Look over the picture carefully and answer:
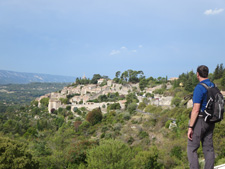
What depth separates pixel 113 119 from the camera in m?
27.0

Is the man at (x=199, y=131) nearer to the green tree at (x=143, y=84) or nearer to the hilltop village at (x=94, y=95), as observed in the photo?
the hilltop village at (x=94, y=95)

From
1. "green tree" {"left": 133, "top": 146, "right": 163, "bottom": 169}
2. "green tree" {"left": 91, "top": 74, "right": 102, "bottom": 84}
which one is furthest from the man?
Result: "green tree" {"left": 91, "top": 74, "right": 102, "bottom": 84}

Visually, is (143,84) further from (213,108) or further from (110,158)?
(213,108)

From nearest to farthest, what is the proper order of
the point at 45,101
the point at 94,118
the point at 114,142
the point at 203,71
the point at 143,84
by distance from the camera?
the point at 203,71 → the point at 114,142 → the point at 94,118 → the point at 143,84 → the point at 45,101

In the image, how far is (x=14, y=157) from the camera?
9242 millimetres

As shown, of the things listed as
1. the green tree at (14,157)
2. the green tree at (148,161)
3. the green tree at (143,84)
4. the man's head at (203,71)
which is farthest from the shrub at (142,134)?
the green tree at (143,84)

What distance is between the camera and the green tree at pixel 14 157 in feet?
29.3

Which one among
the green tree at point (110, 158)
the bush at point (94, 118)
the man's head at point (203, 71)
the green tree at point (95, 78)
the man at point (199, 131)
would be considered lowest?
the bush at point (94, 118)

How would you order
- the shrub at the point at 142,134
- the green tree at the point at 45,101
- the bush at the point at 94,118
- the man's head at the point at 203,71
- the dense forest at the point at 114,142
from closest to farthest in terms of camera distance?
1. the man's head at the point at 203,71
2. the dense forest at the point at 114,142
3. the shrub at the point at 142,134
4. the bush at the point at 94,118
5. the green tree at the point at 45,101

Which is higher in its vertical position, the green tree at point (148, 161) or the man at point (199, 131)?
the man at point (199, 131)

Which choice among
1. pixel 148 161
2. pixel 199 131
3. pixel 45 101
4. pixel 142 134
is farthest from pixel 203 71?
pixel 45 101

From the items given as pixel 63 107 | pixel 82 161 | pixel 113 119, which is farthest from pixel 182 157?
pixel 63 107

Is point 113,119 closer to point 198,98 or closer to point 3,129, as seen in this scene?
point 3,129

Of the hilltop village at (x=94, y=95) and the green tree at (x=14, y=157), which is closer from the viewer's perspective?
the green tree at (x=14, y=157)
